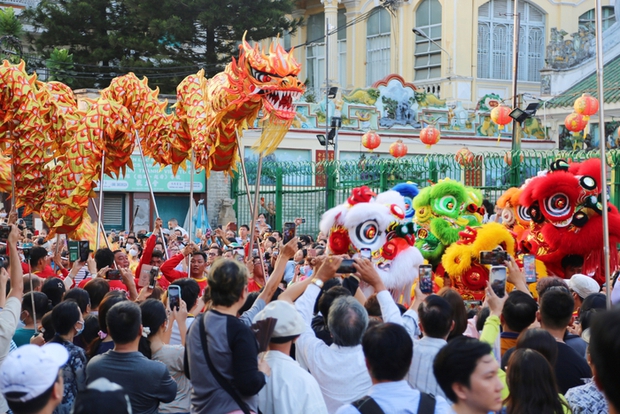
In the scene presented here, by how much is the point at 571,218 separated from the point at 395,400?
18.9 ft

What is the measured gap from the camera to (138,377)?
12.6ft

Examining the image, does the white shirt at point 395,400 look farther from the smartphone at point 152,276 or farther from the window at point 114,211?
the window at point 114,211

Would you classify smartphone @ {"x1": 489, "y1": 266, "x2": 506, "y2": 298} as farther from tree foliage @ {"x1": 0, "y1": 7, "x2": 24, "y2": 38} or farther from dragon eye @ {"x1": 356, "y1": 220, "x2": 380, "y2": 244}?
tree foliage @ {"x1": 0, "y1": 7, "x2": 24, "y2": 38}

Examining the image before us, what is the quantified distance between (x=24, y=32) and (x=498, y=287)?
22551 millimetres

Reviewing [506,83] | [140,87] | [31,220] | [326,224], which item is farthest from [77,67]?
[326,224]

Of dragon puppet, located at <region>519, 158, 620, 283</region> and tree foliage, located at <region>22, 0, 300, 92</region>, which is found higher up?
tree foliage, located at <region>22, 0, 300, 92</region>

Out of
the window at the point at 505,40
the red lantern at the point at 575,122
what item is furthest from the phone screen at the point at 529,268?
the window at the point at 505,40

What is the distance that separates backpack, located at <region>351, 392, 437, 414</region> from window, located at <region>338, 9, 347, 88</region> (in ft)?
82.1

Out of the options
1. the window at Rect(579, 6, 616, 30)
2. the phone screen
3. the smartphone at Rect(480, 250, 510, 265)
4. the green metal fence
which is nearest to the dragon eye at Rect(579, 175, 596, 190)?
the phone screen

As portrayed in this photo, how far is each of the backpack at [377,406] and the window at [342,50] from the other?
82.1 ft

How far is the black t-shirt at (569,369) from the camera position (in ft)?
13.1

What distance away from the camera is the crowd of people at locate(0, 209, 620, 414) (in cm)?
290

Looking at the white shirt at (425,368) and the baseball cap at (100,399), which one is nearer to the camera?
the baseball cap at (100,399)

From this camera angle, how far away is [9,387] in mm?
2805
